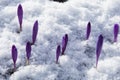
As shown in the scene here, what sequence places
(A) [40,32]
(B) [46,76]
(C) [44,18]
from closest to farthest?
(B) [46,76], (A) [40,32], (C) [44,18]

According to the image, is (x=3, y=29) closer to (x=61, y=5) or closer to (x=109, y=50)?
(x=61, y=5)

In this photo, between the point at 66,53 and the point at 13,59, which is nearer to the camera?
the point at 13,59

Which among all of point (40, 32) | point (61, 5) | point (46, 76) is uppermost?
point (61, 5)

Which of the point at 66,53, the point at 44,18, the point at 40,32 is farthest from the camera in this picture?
the point at 44,18

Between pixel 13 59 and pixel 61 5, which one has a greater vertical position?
pixel 61 5

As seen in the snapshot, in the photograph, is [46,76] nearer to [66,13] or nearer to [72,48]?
[72,48]

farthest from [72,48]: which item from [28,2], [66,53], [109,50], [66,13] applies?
[28,2]

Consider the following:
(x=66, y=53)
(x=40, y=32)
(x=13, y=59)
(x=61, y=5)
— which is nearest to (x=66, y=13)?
(x=61, y=5)
